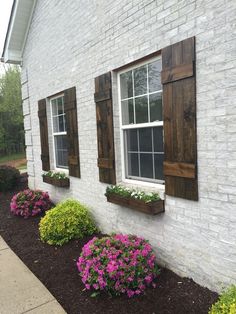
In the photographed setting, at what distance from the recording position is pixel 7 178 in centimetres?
893

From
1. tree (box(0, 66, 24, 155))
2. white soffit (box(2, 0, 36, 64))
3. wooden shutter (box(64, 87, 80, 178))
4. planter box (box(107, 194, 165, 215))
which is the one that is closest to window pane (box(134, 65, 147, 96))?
planter box (box(107, 194, 165, 215))

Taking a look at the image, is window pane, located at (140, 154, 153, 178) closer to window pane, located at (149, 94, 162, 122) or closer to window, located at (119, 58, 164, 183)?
window, located at (119, 58, 164, 183)

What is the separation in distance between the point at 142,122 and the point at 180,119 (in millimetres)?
869

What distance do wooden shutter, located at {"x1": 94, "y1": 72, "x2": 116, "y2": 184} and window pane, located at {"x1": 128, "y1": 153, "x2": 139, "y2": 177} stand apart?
0.24 meters

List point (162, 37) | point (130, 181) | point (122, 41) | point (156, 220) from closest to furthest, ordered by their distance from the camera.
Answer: point (162, 37)
point (156, 220)
point (122, 41)
point (130, 181)

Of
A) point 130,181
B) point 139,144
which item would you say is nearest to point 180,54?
point 139,144

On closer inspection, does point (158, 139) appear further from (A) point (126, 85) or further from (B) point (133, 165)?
(A) point (126, 85)

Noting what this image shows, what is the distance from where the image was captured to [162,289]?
10.3 feet

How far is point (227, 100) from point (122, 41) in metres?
1.92

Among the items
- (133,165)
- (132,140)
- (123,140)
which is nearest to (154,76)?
(132,140)

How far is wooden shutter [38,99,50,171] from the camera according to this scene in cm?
662

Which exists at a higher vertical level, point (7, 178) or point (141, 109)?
point (141, 109)

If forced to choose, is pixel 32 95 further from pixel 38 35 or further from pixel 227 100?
pixel 227 100

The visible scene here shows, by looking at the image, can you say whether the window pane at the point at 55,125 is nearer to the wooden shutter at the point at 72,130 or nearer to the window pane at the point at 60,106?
the window pane at the point at 60,106
